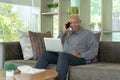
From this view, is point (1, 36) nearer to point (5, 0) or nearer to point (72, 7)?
point (5, 0)

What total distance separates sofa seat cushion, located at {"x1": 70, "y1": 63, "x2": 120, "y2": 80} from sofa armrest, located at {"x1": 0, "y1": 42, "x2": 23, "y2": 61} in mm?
1226

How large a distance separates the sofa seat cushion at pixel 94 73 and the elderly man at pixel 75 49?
0.56 feet

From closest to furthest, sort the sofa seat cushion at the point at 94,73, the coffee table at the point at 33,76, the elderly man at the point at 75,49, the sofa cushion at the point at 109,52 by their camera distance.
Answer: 1. the coffee table at the point at 33,76
2. the sofa seat cushion at the point at 94,73
3. the elderly man at the point at 75,49
4. the sofa cushion at the point at 109,52

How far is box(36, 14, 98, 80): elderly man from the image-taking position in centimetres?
326

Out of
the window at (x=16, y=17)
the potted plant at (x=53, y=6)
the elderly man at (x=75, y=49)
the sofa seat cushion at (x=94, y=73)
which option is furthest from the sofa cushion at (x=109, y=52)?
the window at (x=16, y=17)

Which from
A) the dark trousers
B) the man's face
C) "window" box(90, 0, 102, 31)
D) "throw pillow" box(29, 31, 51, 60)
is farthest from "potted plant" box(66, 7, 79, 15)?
the dark trousers

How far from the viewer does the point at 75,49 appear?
3.54 m

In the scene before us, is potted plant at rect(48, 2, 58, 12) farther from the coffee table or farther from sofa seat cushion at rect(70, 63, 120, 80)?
the coffee table

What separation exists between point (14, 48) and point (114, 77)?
5.83 ft

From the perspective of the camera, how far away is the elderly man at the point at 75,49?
3.26 meters

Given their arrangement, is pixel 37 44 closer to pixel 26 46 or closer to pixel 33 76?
pixel 26 46

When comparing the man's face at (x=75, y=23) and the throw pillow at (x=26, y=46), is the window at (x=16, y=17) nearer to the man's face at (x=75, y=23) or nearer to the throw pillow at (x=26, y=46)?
the throw pillow at (x=26, y=46)

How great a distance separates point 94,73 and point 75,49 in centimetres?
68

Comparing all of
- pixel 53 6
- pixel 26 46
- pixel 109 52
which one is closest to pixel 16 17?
pixel 53 6
